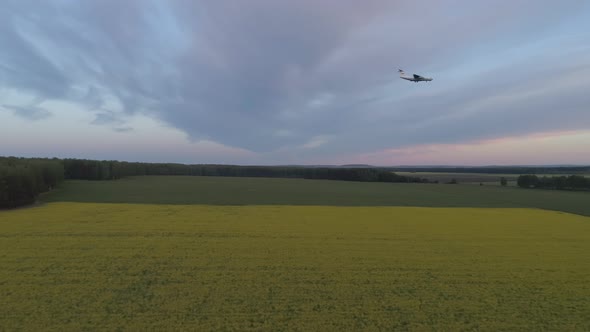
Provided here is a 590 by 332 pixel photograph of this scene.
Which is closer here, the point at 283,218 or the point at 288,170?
the point at 283,218

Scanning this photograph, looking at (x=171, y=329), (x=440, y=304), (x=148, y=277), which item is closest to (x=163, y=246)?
(x=148, y=277)

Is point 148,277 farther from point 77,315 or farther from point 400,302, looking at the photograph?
point 400,302

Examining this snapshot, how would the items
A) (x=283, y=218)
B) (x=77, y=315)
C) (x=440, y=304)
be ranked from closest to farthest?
(x=77, y=315) < (x=440, y=304) < (x=283, y=218)

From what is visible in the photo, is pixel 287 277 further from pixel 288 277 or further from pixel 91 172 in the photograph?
pixel 91 172

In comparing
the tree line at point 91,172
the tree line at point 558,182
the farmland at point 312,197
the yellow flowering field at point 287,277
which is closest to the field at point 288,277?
the yellow flowering field at point 287,277

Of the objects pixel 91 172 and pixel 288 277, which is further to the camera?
pixel 91 172

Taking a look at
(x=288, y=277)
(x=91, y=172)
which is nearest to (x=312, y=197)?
(x=288, y=277)
